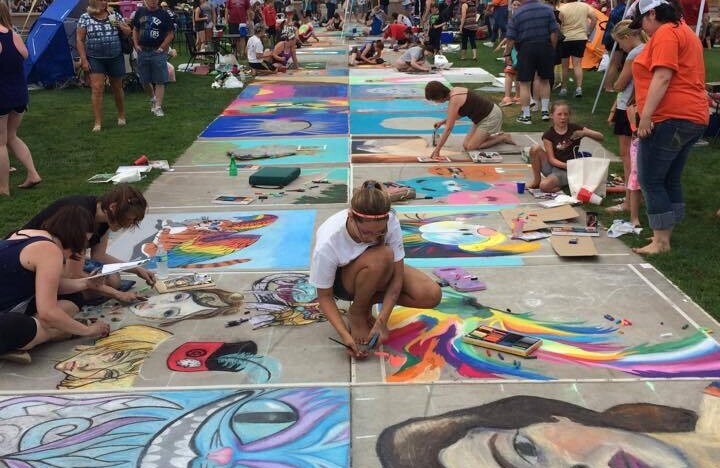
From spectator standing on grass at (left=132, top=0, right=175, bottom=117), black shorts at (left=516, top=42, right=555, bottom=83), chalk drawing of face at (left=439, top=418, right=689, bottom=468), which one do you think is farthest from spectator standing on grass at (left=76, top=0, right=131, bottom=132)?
chalk drawing of face at (left=439, top=418, right=689, bottom=468)

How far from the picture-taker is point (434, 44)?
19.2 m

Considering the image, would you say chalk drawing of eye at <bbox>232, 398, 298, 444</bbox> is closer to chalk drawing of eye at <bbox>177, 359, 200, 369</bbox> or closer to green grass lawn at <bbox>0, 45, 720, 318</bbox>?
chalk drawing of eye at <bbox>177, 359, 200, 369</bbox>

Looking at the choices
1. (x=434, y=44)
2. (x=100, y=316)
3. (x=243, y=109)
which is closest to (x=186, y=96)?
(x=243, y=109)

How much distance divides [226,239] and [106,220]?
5.02 ft

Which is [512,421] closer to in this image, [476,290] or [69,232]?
[476,290]

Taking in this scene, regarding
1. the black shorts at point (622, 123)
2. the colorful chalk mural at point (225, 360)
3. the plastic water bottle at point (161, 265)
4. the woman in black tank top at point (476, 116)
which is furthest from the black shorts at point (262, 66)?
the colorful chalk mural at point (225, 360)

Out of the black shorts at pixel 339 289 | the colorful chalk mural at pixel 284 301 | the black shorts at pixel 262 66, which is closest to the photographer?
the black shorts at pixel 339 289

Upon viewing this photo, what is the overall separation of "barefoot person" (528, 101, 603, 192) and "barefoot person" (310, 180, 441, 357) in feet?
10.8

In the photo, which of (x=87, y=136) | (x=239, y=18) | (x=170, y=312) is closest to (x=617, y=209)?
(x=170, y=312)

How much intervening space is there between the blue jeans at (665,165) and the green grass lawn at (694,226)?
0.27 m

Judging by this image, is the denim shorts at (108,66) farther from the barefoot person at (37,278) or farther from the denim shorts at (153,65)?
the barefoot person at (37,278)

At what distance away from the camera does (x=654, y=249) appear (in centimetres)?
517

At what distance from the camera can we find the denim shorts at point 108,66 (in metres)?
9.40

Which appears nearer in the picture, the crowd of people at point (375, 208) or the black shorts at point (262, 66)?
the crowd of people at point (375, 208)
